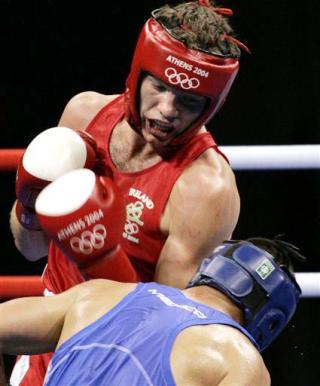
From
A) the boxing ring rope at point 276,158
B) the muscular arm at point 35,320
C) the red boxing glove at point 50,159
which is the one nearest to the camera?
the muscular arm at point 35,320

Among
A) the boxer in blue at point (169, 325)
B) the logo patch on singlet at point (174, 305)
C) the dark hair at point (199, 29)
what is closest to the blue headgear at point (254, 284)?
the boxer in blue at point (169, 325)

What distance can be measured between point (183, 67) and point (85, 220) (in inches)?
19.8

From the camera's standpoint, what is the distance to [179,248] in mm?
2465

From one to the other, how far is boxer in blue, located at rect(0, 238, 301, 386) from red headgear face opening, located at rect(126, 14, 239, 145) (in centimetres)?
47

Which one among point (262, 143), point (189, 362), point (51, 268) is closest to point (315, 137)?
point (262, 143)

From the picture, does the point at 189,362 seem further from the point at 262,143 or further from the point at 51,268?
the point at 262,143

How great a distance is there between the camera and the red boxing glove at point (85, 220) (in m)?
2.08

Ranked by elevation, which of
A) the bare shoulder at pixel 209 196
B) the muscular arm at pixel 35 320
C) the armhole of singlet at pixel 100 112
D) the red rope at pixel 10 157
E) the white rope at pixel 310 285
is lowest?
the white rope at pixel 310 285

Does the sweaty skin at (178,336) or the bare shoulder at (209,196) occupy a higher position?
the sweaty skin at (178,336)

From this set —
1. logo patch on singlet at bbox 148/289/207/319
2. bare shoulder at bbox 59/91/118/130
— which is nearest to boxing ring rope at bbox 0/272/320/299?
Result: bare shoulder at bbox 59/91/118/130

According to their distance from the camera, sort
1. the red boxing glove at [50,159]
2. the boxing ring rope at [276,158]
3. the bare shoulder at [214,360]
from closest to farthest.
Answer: the bare shoulder at [214,360]
the red boxing glove at [50,159]
the boxing ring rope at [276,158]

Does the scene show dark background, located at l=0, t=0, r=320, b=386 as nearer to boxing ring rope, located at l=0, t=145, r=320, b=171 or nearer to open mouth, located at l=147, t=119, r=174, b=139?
boxing ring rope, located at l=0, t=145, r=320, b=171

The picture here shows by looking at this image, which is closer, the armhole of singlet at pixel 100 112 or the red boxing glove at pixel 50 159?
the red boxing glove at pixel 50 159

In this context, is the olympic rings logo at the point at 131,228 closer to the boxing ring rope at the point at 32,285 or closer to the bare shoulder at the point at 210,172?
the bare shoulder at the point at 210,172
